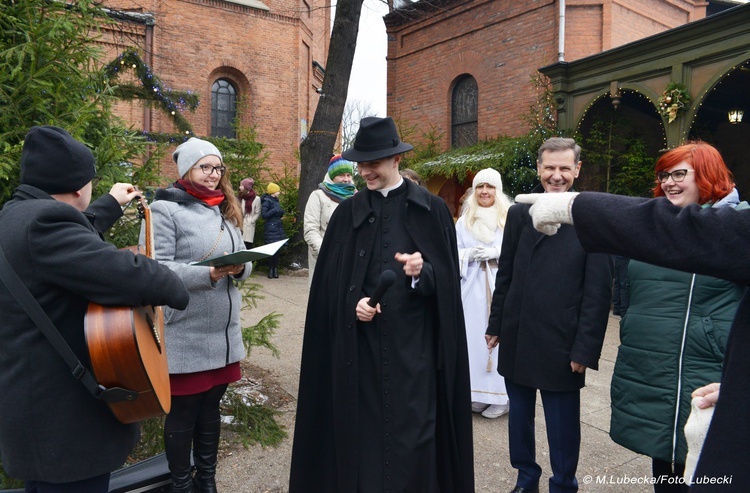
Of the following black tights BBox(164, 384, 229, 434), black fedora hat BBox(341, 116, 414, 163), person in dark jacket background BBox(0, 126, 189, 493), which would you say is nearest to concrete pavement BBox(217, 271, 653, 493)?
black tights BBox(164, 384, 229, 434)

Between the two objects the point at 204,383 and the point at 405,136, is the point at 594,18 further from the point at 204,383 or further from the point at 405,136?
the point at 204,383

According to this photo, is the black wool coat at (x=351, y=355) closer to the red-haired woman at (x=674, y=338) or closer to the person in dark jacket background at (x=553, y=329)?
the person in dark jacket background at (x=553, y=329)

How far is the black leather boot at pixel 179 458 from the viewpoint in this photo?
9.27 ft

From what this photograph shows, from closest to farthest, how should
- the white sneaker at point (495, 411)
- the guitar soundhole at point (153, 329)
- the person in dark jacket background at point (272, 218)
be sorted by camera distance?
the guitar soundhole at point (153, 329) < the white sneaker at point (495, 411) < the person in dark jacket background at point (272, 218)

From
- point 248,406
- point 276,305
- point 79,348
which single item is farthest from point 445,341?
point 276,305

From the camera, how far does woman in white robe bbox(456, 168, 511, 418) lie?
4582 mm

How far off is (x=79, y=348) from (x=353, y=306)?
121 cm

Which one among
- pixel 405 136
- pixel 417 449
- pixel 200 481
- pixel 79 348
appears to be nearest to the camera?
pixel 79 348

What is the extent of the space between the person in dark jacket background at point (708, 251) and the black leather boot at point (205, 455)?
8.23ft

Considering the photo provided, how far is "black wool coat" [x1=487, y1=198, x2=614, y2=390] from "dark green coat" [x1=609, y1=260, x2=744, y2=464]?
18 centimetres

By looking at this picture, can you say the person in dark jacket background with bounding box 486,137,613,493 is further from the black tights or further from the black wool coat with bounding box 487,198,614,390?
the black tights

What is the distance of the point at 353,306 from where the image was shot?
261 cm

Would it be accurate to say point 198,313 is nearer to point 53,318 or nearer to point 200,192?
point 200,192

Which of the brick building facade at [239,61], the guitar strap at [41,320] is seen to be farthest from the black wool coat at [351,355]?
the brick building facade at [239,61]
